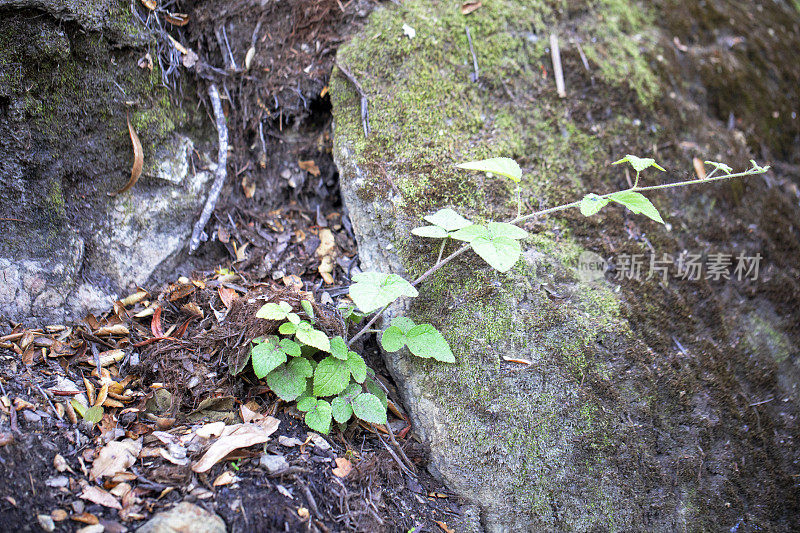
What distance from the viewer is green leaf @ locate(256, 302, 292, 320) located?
2.00 metres

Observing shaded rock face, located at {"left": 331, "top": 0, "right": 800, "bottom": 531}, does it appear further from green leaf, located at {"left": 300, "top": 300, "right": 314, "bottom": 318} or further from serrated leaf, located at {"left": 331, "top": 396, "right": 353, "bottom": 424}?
green leaf, located at {"left": 300, "top": 300, "right": 314, "bottom": 318}

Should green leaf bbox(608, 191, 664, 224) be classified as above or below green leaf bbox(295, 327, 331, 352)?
above

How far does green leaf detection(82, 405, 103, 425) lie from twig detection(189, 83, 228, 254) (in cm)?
99

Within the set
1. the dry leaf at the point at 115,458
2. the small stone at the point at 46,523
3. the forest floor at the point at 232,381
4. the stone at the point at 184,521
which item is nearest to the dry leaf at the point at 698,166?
the forest floor at the point at 232,381

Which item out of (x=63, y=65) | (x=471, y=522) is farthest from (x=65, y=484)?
(x=63, y=65)

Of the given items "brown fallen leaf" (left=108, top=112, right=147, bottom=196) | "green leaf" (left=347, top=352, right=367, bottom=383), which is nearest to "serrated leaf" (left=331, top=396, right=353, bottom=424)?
"green leaf" (left=347, top=352, right=367, bottom=383)

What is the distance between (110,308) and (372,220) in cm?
138

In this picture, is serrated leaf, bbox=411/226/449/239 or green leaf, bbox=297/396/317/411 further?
serrated leaf, bbox=411/226/449/239

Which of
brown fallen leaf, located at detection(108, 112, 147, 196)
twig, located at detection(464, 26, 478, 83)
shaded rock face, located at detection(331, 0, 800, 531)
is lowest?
shaded rock face, located at detection(331, 0, 800, 531)

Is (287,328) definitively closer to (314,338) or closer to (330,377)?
(314,338)

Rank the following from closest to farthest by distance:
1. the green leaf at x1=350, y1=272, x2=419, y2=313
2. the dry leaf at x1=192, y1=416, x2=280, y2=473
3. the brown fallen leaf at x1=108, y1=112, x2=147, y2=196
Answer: the dry leaf at x1=192, y1=416, x2=280, y2=473, the green leaf at x1=350, y1=272, x2=419, y2=313, the brown fallen leaf at x1=108, y1=112, x2=147, y2=196

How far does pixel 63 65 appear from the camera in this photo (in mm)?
2293

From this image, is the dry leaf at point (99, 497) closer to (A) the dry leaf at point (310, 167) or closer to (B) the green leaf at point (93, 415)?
(B) the green leaf at point (93, 415)

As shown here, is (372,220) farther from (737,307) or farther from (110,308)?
(737,307)
